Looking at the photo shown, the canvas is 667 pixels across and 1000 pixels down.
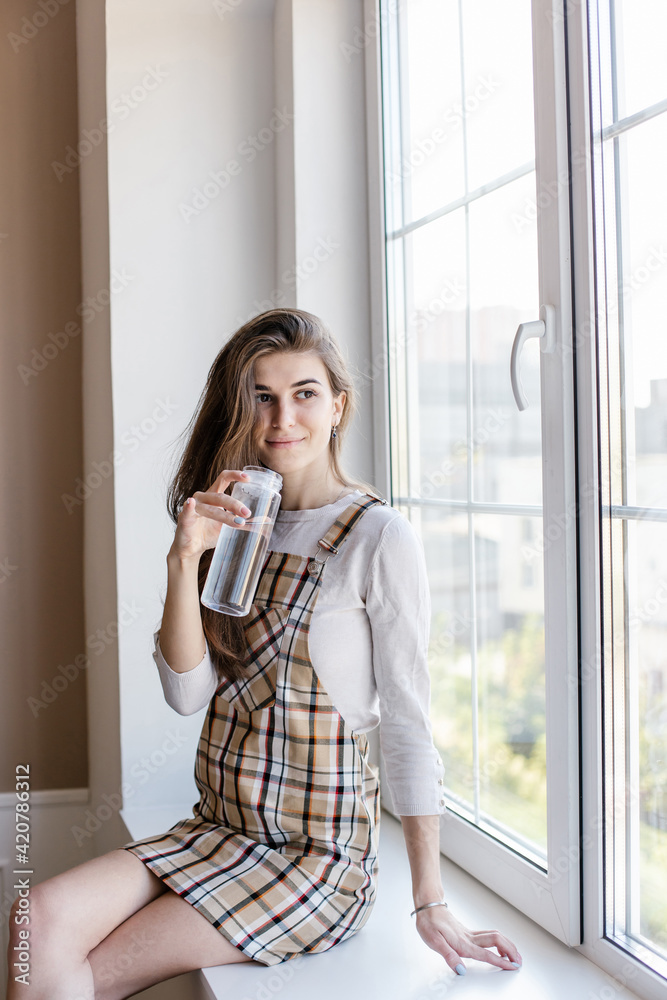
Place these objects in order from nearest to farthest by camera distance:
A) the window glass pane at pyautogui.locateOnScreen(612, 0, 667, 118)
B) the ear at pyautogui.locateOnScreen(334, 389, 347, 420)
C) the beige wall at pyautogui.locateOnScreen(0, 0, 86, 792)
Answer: the window glass pane at pyautogui.locateOnScreen(612, 0, 667, 118), the ear at pyautogui.locateOnScreen(334, 389, 347, 420), the beige wall at pyautogui.locateOnScreen(0, 0, 86, 792)

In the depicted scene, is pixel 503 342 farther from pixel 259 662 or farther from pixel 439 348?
pixel 259 662

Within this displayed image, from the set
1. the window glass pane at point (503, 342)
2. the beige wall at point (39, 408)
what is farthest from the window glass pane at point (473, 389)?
the beige wall at point (39, 408)

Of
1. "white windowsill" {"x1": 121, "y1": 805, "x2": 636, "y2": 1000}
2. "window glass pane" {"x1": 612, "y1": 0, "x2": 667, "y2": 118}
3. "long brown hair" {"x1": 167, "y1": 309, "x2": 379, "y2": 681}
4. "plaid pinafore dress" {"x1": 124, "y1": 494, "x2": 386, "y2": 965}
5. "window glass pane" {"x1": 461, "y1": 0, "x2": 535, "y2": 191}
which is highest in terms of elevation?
"window glass pane" {"x1": 461, "y1": 0, "x2": 535, "y2": 191}

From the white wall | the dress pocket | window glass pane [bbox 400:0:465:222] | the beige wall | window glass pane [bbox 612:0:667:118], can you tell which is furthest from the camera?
the beige wall

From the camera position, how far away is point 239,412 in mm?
1259

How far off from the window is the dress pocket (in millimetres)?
374

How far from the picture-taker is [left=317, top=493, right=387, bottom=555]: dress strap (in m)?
1.24

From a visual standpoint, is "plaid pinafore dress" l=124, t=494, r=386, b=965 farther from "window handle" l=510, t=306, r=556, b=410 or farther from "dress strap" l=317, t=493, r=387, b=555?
"window handle" l=510, t=306, r=556, b=410

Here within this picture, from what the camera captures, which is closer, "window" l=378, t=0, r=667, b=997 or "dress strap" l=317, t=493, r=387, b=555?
"window" l=378, t=0, r=667, b=997

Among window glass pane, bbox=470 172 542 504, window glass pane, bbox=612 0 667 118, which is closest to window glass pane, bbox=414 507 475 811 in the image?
window glass pane, bbox=470 172 542 504

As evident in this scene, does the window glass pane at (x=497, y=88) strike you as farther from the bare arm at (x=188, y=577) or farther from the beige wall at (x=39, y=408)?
the beige wall at (x=39, y=408)

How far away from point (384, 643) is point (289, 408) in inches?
14.3

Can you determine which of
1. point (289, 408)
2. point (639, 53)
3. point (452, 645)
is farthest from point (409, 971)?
point (639, 53)

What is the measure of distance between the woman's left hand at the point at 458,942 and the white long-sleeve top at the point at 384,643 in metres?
0.13
